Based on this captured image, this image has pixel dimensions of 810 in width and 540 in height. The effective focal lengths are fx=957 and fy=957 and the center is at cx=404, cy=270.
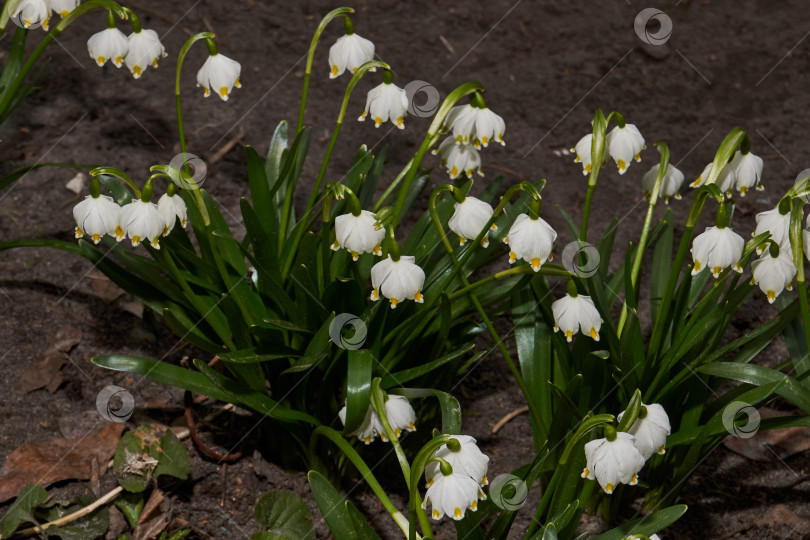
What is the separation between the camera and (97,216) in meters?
2.18

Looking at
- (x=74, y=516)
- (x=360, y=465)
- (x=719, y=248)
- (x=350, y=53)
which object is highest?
(x=719, y=248)

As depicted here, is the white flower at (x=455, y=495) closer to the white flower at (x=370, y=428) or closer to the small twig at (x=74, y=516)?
the white flower at (x=370, y=428)

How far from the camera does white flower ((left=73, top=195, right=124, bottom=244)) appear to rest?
218cm

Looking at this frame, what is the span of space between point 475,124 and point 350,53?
373 millimetres

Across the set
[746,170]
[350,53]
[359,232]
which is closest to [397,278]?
[359,232]

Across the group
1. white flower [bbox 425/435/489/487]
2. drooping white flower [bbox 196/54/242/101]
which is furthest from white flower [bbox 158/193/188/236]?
white flower [bbox 425/435/489/487]

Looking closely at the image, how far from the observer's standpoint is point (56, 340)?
313cm

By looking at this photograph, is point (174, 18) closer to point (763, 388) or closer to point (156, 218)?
point (156, 218)

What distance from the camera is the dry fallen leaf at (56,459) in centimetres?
270

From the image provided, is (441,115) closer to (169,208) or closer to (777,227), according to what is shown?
(169,208)

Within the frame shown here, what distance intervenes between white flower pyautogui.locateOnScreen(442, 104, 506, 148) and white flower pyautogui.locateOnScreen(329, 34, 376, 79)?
0.27 m

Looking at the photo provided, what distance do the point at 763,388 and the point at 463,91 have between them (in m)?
0.99

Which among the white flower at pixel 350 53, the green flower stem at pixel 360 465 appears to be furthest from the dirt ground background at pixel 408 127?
the white flower at pixel 350 53

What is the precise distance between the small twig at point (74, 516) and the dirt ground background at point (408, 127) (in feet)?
Answer: 0.29
